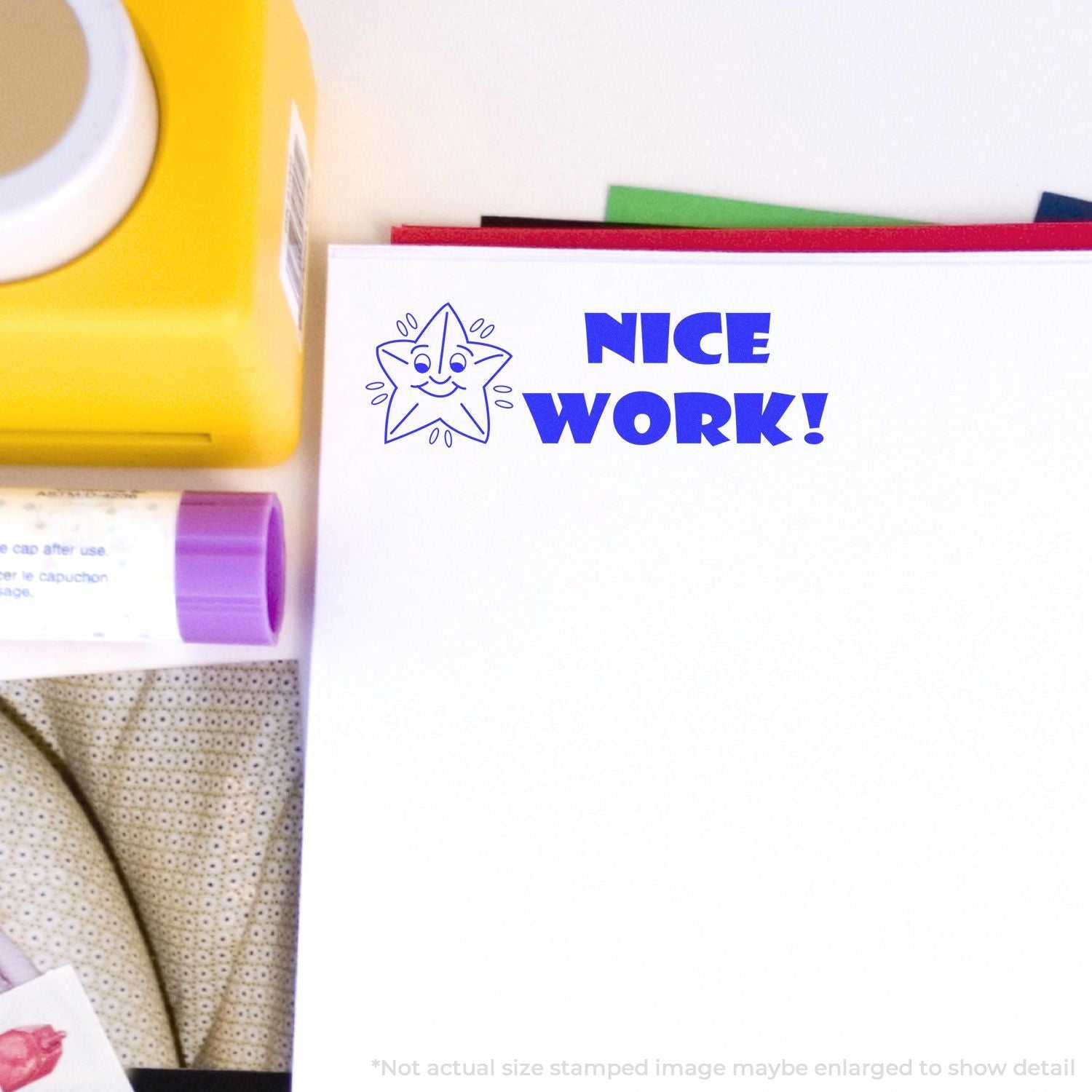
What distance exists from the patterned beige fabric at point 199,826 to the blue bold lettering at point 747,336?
8.6 inches

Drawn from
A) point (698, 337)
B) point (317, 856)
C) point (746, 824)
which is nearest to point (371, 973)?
point (317, 856)

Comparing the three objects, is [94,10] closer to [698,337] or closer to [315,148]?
[315,148]

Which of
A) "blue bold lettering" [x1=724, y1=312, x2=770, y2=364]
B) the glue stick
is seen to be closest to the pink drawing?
the glue stick

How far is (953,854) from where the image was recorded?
418 millimetres

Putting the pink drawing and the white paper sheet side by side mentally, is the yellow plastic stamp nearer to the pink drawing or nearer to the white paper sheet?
the white paper sheet

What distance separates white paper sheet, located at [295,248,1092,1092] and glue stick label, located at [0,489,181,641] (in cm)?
6

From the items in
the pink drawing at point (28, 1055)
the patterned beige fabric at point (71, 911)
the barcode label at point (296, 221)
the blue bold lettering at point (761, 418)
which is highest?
the barcode label at point (296, 221)

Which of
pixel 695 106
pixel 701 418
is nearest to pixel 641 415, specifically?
pixel 701 418

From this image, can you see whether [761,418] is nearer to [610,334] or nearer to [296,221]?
[610,334]

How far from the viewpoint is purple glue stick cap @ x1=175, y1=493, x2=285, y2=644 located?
385 mm

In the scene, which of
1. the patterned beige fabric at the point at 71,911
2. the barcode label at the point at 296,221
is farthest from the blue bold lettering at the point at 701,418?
the patterned beige fabric at the point at 71,911

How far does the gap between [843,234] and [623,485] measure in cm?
14

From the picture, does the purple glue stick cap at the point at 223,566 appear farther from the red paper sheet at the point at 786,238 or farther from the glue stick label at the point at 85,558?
the red paper sheet at the point at 786,238

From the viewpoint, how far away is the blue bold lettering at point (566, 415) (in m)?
0.43
